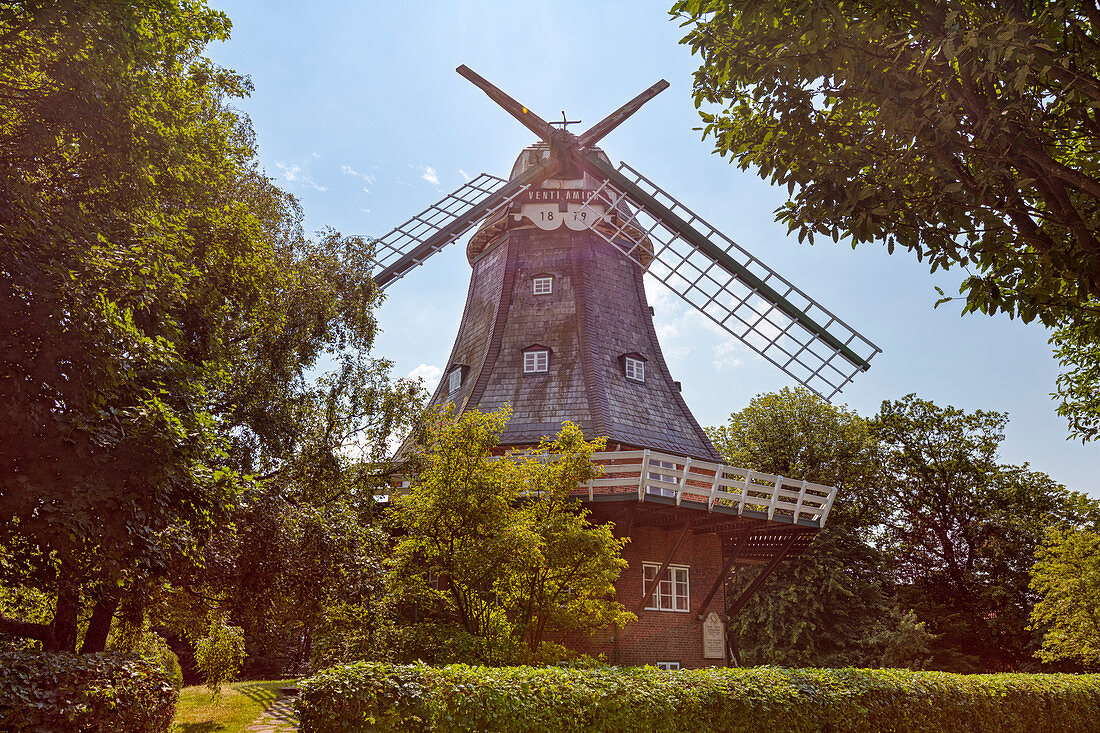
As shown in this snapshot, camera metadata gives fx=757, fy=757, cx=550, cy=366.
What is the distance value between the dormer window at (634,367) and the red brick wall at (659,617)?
426cm

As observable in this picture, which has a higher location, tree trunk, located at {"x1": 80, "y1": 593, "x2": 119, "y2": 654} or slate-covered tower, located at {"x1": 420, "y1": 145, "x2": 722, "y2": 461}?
slate-covered tower, located at {"x1": 420, "y1": 145, "x2": 722, "y2": 461}

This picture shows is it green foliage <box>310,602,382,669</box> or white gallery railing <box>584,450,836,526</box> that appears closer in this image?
green foliage <box>310,602,382,669</box>

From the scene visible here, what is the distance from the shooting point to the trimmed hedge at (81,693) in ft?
21.1

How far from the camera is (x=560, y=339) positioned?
68.6ft

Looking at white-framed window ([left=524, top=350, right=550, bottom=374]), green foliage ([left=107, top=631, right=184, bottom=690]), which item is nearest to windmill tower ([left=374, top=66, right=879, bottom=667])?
white-framed window ([left=524, top=350, right=550, bottom=374])

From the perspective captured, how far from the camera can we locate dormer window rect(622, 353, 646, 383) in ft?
68.3

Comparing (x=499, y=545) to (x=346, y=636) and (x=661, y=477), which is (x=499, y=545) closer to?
(x=346, y=636)

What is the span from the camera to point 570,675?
9273mm

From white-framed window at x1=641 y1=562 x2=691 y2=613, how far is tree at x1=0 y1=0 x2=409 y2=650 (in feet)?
36.1

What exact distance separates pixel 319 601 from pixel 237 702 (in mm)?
9058

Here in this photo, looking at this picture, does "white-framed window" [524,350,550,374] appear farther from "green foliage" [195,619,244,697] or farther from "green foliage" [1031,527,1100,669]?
"green foliage" [1031,527,1100,669]

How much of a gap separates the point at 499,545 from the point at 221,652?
6.69m

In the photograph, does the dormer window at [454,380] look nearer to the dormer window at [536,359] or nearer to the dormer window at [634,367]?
the dormer window at [536,359]

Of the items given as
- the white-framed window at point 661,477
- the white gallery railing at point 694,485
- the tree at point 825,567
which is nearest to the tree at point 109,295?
the white gallery railing at point 694,485
